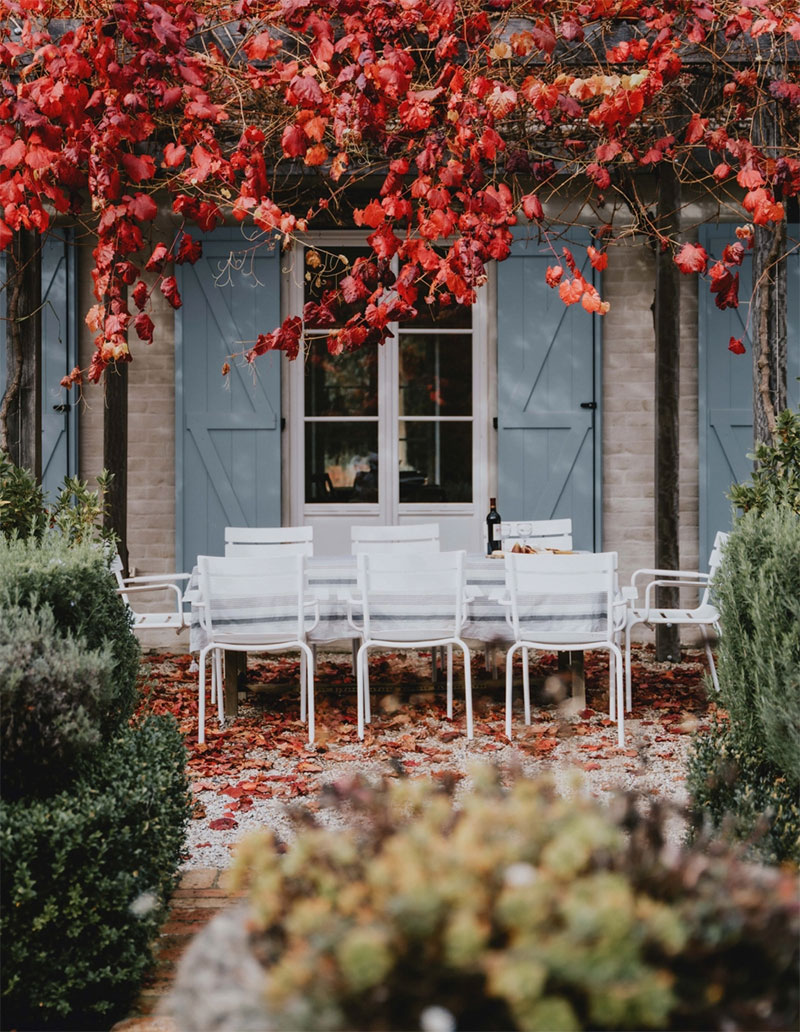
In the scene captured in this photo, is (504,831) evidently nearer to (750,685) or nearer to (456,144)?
(750,685)

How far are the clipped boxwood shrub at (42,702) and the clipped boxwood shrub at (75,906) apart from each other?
72 mm

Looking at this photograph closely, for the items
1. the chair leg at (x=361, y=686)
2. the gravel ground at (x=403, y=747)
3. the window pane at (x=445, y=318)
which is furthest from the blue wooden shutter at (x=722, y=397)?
the chair leg at (x=361, y=686)

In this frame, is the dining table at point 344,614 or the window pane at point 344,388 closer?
the dining table at point 344,614

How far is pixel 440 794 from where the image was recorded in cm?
154

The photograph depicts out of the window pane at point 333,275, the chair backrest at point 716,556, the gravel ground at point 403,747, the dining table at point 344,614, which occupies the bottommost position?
the gravel ground at point 403,747

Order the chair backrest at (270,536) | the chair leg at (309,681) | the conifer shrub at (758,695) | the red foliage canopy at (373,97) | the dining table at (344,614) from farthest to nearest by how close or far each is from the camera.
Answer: the chair backrest at (270,536) < the dining table at (344,614) < the chair leg at (309,681) < the red foliage canopy at (373,97) < the conifer shrub at (758,695)

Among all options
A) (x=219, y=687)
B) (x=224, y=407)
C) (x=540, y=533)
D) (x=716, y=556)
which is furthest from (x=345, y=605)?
(x=224, y=407)

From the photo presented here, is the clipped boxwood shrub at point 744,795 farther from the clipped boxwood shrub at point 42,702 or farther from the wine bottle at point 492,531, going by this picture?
the wine bottle at point 492,531

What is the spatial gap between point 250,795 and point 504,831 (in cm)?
300

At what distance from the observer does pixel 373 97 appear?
490cm

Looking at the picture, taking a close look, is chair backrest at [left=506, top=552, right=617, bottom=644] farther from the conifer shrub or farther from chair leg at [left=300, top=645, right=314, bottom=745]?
the conifer shrub

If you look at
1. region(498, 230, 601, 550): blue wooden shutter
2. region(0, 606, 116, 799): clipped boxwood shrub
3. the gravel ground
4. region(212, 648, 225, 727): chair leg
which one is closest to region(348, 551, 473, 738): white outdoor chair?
the gravel ground

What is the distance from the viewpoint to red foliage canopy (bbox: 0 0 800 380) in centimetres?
491

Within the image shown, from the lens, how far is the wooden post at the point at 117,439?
6805 mm
